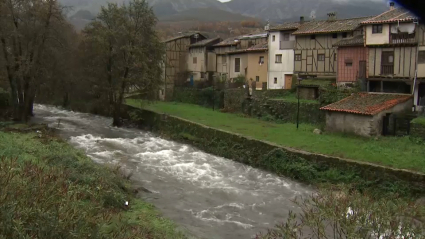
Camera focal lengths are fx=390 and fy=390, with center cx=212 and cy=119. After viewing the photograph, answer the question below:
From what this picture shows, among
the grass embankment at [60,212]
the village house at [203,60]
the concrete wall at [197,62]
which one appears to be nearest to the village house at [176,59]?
the concrete wall at [197,62]

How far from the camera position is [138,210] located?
11.6m

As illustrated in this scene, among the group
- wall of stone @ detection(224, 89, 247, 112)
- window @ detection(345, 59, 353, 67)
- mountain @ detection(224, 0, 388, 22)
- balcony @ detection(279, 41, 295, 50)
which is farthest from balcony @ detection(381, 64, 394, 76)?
mountain @ detection(224, 0, 388, 22)

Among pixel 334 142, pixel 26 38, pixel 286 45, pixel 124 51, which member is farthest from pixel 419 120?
pixel 26 38

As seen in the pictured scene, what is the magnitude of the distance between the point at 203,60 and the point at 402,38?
74.1 feet

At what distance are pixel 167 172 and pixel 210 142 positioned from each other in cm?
553

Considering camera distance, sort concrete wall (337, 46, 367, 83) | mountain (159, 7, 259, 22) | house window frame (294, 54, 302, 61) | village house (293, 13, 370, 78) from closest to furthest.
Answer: concrete wall (337, 46, 367, 83), village house (293, 13, 370, 78), house window frame (294, 54, 302, 61), mountain (159, 7, 259, 22)

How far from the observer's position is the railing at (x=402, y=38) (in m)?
21.7

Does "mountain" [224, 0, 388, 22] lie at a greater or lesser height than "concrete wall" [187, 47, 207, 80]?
greater

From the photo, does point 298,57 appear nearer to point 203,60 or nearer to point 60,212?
point 203,60

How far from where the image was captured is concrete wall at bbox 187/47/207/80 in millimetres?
41375

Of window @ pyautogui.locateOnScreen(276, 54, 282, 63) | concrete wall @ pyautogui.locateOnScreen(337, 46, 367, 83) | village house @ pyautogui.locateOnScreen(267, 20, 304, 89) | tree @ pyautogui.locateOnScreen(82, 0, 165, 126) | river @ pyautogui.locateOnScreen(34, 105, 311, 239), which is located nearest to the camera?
river @ pyautogui.locateOnScreen(34, 105, 311, 239)

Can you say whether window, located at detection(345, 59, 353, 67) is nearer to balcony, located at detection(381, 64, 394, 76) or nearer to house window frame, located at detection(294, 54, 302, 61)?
balcony, located at detection(381, 64, 394, 76)

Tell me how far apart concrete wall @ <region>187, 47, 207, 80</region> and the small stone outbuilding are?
2120cm

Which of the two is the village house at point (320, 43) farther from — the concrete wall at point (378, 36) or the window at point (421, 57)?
the window at point (421, 57)
